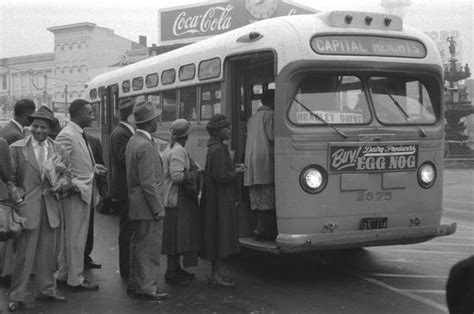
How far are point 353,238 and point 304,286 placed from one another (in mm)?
777

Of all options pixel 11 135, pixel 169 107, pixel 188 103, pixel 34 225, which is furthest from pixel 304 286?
pixel 169 107

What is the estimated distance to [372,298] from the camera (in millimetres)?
6086

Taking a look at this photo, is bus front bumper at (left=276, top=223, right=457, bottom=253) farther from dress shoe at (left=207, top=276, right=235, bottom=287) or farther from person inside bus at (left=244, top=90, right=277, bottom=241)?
dress shoe at (left=207, top=276, right=235, bottom=287)

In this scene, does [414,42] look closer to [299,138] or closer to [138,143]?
[299,138]

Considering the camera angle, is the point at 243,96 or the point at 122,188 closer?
the point at 122,188

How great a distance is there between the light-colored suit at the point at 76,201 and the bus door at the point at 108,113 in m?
6.44

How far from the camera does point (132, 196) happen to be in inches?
234

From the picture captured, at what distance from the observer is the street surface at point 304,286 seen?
18.9ft

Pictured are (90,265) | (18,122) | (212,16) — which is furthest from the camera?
(212,16)

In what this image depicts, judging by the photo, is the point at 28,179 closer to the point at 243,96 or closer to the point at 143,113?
the point at 143,113

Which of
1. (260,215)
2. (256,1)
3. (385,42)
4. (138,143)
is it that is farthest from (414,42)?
(256,1)

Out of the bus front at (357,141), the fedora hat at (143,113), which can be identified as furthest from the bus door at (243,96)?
the fedora hat at (143,113)

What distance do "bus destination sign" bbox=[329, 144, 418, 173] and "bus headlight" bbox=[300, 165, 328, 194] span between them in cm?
12

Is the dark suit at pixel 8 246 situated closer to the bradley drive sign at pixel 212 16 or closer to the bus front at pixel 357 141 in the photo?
the bus front at pixel 357 141
